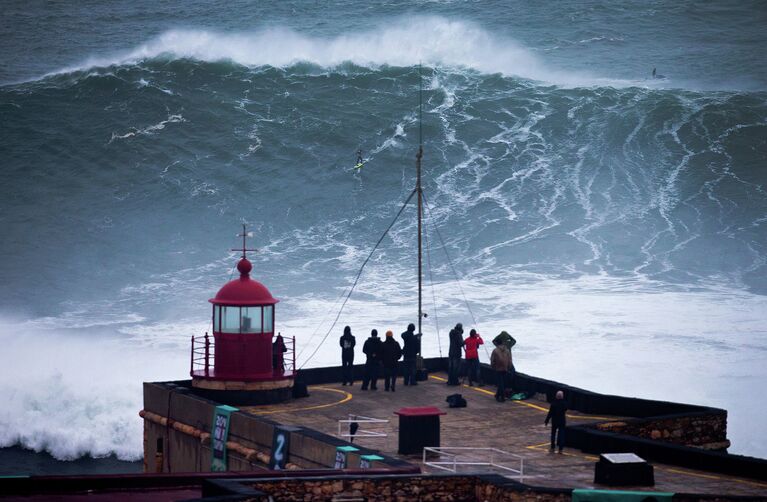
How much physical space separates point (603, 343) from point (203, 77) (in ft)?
75.4

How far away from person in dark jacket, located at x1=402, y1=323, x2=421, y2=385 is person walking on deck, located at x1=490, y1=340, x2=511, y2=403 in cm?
168

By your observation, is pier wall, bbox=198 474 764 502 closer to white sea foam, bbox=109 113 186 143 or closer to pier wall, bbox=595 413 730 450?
pier wall, bbox=595 413 730 450

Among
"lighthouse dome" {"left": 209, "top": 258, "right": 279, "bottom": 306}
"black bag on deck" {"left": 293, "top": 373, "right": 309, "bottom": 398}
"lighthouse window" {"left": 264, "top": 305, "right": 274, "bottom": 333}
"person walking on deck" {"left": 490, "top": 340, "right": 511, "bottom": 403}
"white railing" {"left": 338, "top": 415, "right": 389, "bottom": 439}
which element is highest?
"lighthouse dome" {"left": 209, "top": 258, "right": 279, "bottom": 306}

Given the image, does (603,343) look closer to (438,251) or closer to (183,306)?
(438,251)

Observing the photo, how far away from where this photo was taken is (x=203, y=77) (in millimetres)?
56500

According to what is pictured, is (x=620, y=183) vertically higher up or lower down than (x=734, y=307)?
higher up

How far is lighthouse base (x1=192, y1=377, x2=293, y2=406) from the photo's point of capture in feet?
77.4

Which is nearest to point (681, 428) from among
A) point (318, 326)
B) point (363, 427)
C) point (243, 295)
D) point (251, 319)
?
point (363, 427)

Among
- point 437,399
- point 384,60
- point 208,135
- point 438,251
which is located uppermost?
point 384,60

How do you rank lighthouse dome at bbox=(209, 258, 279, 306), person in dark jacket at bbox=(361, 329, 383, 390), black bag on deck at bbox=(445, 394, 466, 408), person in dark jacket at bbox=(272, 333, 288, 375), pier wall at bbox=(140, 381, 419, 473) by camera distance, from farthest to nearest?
1. person in dark jacket at bbox=(361, 329, 383, 390)
2. person in dark jacket at bbox=(272, 333, 288, 375)
3. lighthouse dome at bbox=(209, 258, 279, 306)
4. black bag on deck at bbox=(445, 394, 466, 408)
5. pier wall at bbox=(140, 381, 419, 473)

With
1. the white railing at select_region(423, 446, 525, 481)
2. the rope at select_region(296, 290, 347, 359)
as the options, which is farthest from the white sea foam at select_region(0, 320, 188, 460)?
the white railing at select_region(423, 446, 525, 481)

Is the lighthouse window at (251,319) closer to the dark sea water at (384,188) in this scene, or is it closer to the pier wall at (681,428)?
the pier wall at (681,428)

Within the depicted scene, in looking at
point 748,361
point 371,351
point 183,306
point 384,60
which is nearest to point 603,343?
point 748,361

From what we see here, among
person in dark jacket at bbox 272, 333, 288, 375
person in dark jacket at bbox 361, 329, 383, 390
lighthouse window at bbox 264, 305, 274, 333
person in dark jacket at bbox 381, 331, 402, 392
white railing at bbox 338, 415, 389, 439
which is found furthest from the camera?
person in dark jacket at bbox 361, 329, 383, 390
